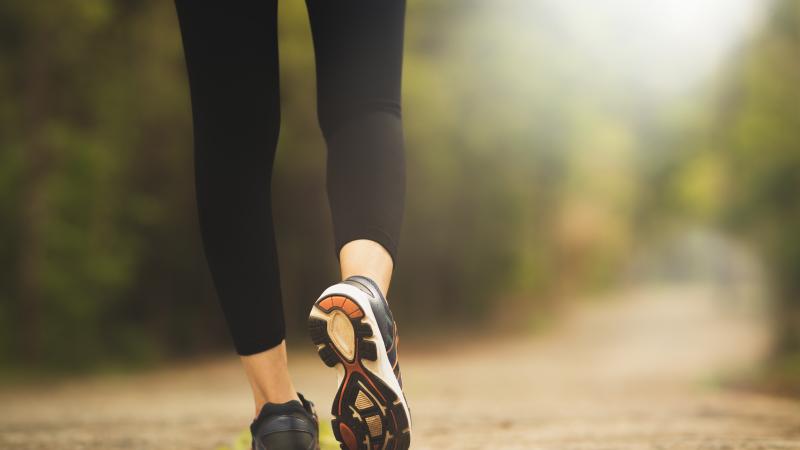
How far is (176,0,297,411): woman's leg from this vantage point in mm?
1622

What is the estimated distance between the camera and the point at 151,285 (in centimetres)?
1499

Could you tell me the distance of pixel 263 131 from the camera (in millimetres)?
1673

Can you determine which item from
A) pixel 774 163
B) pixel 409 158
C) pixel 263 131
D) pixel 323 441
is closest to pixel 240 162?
pixel 263 131

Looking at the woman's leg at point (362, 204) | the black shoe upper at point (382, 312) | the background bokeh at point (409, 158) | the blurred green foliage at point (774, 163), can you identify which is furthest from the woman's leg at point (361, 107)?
the blurred green foliage at point (774, 163)

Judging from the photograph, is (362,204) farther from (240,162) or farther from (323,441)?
(323,441)

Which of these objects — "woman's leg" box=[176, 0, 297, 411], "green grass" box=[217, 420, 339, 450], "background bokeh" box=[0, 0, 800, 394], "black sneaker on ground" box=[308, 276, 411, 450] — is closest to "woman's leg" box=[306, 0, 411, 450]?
"black sneaker on ground" box=[308, 276, 411, 450]

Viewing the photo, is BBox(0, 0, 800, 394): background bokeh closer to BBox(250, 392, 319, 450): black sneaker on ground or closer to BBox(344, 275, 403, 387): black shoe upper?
BBox(250, 392, 319, 450): black sneaker on ground

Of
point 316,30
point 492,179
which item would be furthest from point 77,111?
point 316,30

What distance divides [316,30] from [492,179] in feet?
59.1

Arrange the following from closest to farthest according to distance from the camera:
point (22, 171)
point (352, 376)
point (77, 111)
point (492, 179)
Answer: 1. point (352, 376)
2. point (22, 171)
3. point (77, 111)
4. point (492, 179)

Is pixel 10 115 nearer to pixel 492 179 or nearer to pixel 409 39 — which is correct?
pixel 409 39

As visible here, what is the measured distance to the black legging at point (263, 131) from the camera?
1.62m

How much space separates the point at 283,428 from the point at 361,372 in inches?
9.2

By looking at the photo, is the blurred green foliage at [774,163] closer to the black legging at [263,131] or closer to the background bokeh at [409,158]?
the background bokeh at [409,158]
